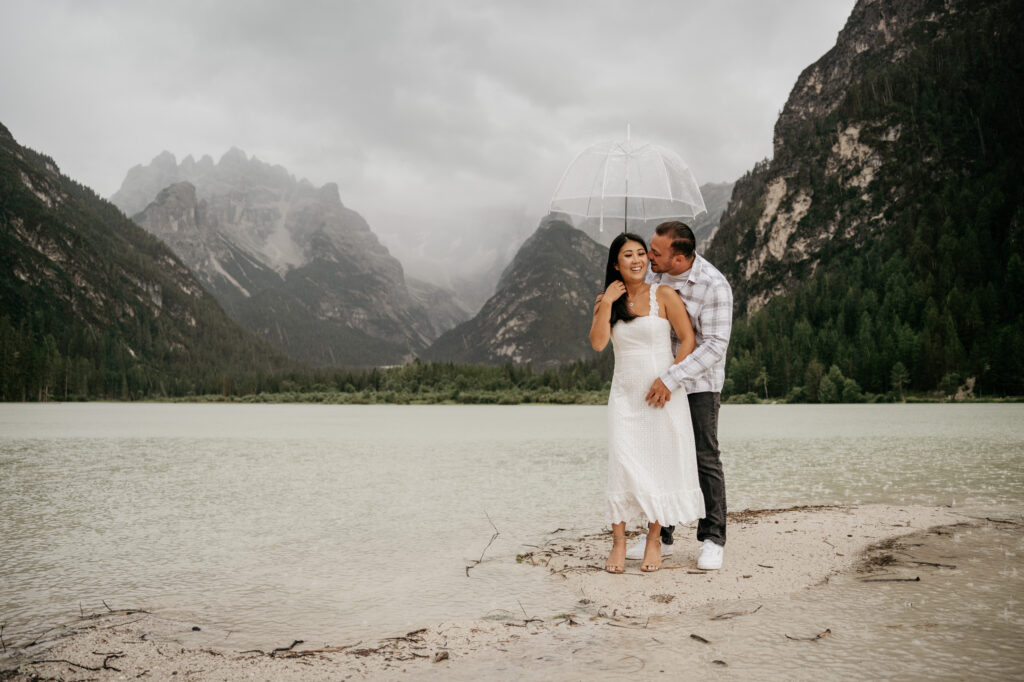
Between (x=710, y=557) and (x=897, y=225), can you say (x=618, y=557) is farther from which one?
(x=897, y=225)

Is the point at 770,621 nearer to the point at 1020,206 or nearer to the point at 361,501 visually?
the point at 361,501

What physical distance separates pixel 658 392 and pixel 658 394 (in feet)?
0.06

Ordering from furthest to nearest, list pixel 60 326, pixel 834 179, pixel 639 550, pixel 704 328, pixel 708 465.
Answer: pixel 60 326
pixel 834 179
pixel 639 550
pixel 708 465
pixel 704 328

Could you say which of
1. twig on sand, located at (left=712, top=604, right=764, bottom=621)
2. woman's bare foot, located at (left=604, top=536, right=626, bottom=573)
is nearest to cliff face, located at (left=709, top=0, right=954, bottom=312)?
woman's bare foot, located at (left=604, top=536, right=626, bottom=573)

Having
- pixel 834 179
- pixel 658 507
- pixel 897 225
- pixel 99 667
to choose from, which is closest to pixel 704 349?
pixel 658 507

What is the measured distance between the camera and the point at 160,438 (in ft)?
91.0

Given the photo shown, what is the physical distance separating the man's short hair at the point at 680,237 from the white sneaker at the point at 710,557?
2582 mm

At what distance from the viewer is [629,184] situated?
777 centimetres

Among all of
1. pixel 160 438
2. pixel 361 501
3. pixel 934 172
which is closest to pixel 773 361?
pixel 934 172

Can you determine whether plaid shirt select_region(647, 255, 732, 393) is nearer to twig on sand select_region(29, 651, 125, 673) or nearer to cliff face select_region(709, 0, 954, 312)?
twig on sand select_region(29, 651, 125, 673)

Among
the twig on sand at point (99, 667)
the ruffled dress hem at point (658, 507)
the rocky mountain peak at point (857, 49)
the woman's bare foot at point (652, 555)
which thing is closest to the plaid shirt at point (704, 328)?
the ruffled dress hem at point (658, 507)

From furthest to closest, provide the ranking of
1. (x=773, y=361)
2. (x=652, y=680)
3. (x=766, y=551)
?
1. (x=773, y=361)
2. (x=766, y=551)
3. (x=652, y=680)

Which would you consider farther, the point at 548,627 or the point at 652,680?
the point at 548,627

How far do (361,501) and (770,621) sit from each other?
25.2 feet
